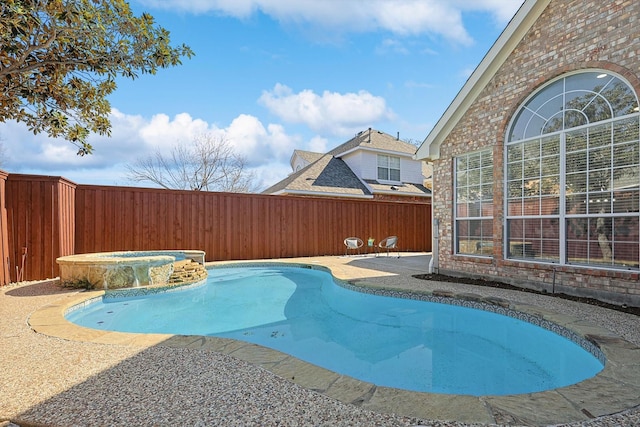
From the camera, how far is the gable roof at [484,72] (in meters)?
6.47

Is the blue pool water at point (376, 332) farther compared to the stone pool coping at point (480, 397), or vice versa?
the blue pool water at point (376, 332)

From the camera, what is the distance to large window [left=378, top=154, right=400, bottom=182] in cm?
1844

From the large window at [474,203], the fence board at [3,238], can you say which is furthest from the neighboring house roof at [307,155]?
the fence board at [3,238]

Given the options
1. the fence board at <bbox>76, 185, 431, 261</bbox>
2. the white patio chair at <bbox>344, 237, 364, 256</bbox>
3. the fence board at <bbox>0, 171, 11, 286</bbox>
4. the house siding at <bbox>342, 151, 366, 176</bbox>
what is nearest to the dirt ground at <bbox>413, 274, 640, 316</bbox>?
the white patio chair at <bbox>344, 237, 364, 256</bbox>

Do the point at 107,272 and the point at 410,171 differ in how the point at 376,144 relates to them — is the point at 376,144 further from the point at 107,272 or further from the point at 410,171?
the point at 107,272

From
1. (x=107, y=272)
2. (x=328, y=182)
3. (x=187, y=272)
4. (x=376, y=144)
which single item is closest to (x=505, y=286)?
(x=187, y=272)

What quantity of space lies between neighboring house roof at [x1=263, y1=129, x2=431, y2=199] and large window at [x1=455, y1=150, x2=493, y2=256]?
27.6ft

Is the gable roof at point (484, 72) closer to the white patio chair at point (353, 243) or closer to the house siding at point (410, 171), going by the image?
the white patio chair at point (353, 243)

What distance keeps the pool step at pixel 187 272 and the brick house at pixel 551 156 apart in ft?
20.1

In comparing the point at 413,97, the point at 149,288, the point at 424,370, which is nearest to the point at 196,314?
the point at 149,288

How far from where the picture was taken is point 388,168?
61.3 feet

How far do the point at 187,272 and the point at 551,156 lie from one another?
8135 millimetres

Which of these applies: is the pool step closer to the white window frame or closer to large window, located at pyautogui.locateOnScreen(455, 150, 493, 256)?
large window, located at pyautogui.locateOnScreen(455, 150, 493, 256)

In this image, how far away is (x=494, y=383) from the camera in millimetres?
3650
